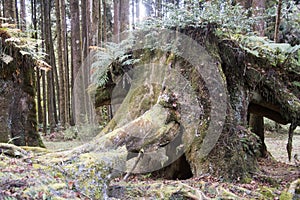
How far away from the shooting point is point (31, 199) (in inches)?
81.0

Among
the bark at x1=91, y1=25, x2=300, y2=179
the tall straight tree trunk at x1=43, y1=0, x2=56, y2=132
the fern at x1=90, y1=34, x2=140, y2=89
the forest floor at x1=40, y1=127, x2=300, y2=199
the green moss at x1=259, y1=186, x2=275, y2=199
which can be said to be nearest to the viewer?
the forest floor at x1=40, y1=127, x2=300, y2=199

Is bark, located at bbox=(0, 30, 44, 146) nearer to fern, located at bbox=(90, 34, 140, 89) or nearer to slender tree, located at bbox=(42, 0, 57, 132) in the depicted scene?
fern, located at bbox=(90, 34, 140, 89)

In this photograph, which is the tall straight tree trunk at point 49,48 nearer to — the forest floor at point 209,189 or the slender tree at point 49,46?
the slender tree at point 49,46

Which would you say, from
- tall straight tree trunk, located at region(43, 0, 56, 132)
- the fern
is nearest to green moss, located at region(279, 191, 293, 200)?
the fern

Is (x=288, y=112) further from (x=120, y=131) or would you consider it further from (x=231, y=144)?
(x=120, y=131)

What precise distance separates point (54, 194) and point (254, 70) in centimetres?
477

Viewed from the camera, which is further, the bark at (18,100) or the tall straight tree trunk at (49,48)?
the tall straight tree trunk at (49,48)

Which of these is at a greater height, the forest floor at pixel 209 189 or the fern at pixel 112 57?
the fern at pixel 112 57

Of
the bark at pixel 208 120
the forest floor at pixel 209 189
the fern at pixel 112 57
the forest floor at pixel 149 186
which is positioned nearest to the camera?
the forest floor at pixel 149 186

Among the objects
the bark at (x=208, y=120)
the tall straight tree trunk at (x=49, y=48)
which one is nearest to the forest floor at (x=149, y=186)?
the bark at (x=208, y=120)

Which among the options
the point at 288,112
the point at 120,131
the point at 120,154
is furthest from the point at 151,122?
the point at 288,112

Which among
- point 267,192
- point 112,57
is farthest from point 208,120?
point 112,57

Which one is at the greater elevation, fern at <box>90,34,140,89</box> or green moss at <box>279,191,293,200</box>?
fern at <box>90,34,140,89</box>

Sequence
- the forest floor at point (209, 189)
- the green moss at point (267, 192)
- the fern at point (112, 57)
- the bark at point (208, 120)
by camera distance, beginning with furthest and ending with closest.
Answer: the fern at point (112, 57) < the bark at point (208, 120) < the green moss at point (267, 192) < the forest floor at point (209, 189)
